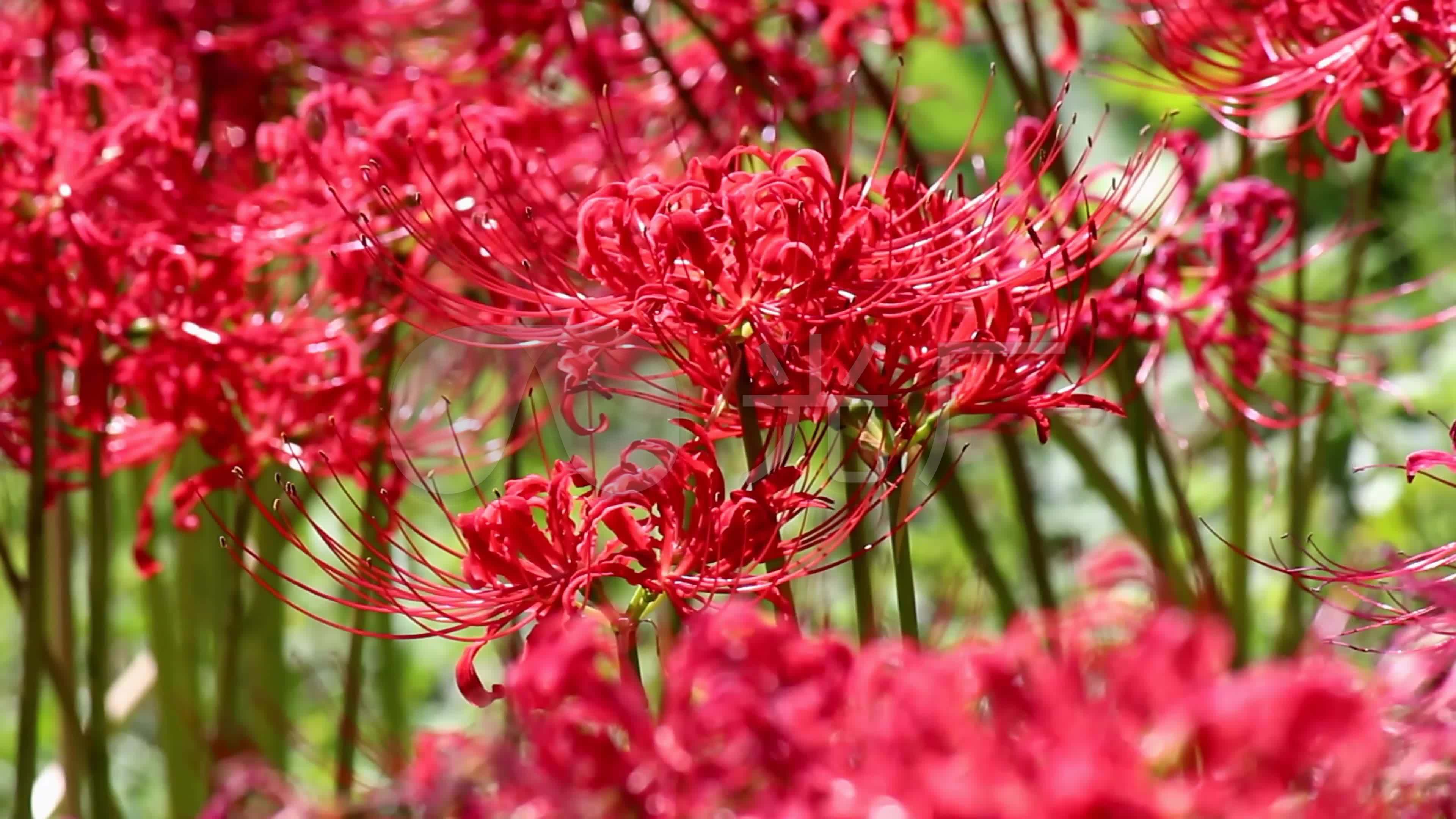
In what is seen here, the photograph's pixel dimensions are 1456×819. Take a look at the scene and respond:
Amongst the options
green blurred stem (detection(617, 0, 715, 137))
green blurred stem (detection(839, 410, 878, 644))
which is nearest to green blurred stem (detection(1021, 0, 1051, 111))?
green blurred stem (detection(617, 0, 715, 137))

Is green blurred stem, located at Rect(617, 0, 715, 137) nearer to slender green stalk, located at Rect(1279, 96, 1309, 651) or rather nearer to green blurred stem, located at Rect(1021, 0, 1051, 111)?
green blurred stem, located at Rect(1021, 0, 1051, 111)

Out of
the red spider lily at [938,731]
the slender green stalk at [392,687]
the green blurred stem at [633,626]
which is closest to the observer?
the red spider lily at [938,731]

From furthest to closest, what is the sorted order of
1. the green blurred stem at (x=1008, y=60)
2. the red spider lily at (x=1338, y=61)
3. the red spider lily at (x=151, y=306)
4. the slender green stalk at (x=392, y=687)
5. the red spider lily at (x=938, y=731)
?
the slender green stalk at (x=392, y=687)
the green blurred stem at (x=1008, y=60)
the red spider lily at (x=151, y=306)
the red spider lily at (x=1338, y=61)
the red spider lily at (x=938, y=731)

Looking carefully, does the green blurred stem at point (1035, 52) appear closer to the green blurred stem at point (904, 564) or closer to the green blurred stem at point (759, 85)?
the green blurred stem at point (759, 85)

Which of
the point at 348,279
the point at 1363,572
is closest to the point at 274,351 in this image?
the point at 348,279

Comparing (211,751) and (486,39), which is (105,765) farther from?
(486,39)

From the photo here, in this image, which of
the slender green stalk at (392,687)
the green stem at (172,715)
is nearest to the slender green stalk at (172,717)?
the green stem at (172,715)

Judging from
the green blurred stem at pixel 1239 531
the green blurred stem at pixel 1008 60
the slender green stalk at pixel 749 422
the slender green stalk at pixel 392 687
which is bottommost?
the slender green stalk at pixel 392 687
